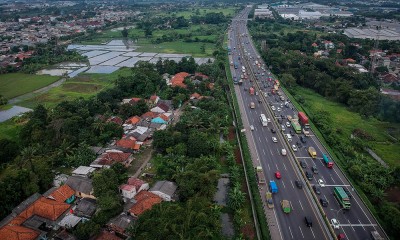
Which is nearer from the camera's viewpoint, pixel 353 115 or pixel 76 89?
pixel 353 115

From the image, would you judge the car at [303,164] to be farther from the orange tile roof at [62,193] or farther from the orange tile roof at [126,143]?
the orange tile roof at [62,193]

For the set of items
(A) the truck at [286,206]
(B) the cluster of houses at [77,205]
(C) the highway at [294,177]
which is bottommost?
(C) the highway at [294,177]

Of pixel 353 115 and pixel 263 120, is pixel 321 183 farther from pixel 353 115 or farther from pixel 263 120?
pixel 353 115

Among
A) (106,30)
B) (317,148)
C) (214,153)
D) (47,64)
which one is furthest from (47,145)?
(106,30)

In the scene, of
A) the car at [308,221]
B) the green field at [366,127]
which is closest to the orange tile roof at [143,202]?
the car at [308,221]

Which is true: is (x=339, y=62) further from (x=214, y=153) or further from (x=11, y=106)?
(x=11, y=106)

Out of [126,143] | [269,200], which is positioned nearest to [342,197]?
[269,200]
